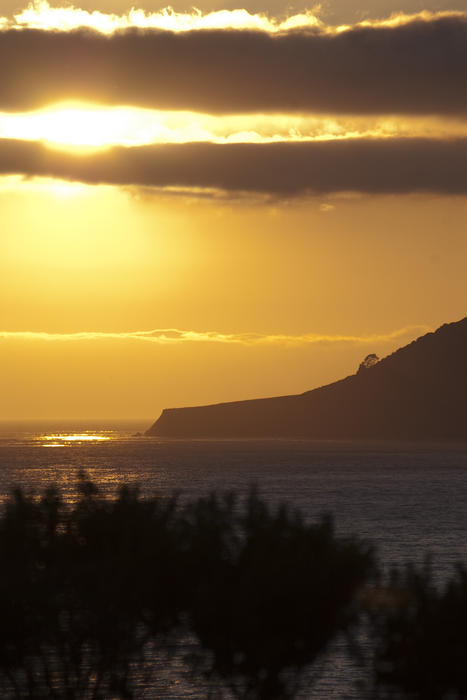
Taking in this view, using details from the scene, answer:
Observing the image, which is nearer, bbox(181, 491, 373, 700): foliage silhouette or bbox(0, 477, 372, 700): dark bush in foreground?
bbox(181, 491, 373, 700): foliage silhouette

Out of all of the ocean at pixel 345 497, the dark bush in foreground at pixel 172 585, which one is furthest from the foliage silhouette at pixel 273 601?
the ocean at pixel 345 497

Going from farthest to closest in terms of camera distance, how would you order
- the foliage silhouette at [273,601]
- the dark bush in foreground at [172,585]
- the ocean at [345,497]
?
the ocean at [345,497] < the dark bush in foreground at [172,585] < the foliage silhouette at [273,601]

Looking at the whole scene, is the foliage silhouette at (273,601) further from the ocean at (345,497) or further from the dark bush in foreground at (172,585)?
the ocean at (345,497)

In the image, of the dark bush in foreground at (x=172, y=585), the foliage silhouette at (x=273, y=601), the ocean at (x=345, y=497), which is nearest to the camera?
the foliage silhouette at (x=273, y=601)

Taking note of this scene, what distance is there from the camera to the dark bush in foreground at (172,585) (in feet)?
87.2

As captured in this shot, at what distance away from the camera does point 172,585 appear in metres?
28.2

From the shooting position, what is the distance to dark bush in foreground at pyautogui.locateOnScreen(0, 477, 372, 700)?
26.6 meters

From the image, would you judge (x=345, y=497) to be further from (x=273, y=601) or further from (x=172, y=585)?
(x=273, y=601)

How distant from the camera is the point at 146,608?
2844cm

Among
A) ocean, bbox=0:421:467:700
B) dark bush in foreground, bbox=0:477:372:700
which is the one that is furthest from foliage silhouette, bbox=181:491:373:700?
ocean, bbox=0:421:467:700

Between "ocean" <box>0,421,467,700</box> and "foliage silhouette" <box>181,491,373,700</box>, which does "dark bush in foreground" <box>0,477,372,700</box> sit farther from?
"ocean" <box>0,421,467,700</box>

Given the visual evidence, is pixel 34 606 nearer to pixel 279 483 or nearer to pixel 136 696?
pixel 136 696

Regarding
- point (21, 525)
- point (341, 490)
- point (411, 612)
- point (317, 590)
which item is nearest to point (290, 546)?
point (317, 590)

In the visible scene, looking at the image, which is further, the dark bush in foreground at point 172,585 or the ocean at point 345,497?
the ocean at point 345,497
